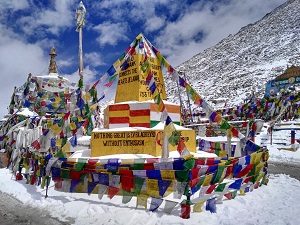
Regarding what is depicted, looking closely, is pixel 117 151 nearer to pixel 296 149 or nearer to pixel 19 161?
pixel 19 161

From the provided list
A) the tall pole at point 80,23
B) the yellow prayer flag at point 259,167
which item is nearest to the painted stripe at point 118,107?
the yellow prayer flag at point 259,167

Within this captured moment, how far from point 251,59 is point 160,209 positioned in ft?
373

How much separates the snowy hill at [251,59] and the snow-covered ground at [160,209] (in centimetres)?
5681

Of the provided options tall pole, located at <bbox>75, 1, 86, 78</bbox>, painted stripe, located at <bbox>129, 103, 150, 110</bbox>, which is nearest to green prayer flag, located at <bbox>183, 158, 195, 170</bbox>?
painted stripe, located at <bbox>129, 103, 150, 110</bbox>

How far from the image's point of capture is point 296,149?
15.1m

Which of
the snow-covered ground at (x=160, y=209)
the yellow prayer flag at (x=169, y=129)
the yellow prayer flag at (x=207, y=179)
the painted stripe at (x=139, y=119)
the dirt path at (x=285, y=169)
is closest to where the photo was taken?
the snow-covered ground at (x=160, y=209)

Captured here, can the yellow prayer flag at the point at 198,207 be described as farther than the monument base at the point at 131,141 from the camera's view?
No

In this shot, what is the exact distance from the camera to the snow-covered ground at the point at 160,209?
543 centimetres

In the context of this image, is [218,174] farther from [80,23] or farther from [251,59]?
[251,59]

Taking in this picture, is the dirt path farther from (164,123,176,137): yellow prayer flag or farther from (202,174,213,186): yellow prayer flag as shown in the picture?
(164,123,176,137): yellow prayer flag

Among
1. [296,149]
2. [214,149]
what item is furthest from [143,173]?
[296,149]

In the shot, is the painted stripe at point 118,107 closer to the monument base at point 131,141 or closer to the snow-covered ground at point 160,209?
the monument base at point 131,141

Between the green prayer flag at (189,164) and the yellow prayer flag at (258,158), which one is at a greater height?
the green prayer flag at (189,164)

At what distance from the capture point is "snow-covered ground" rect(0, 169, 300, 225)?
543 cm
